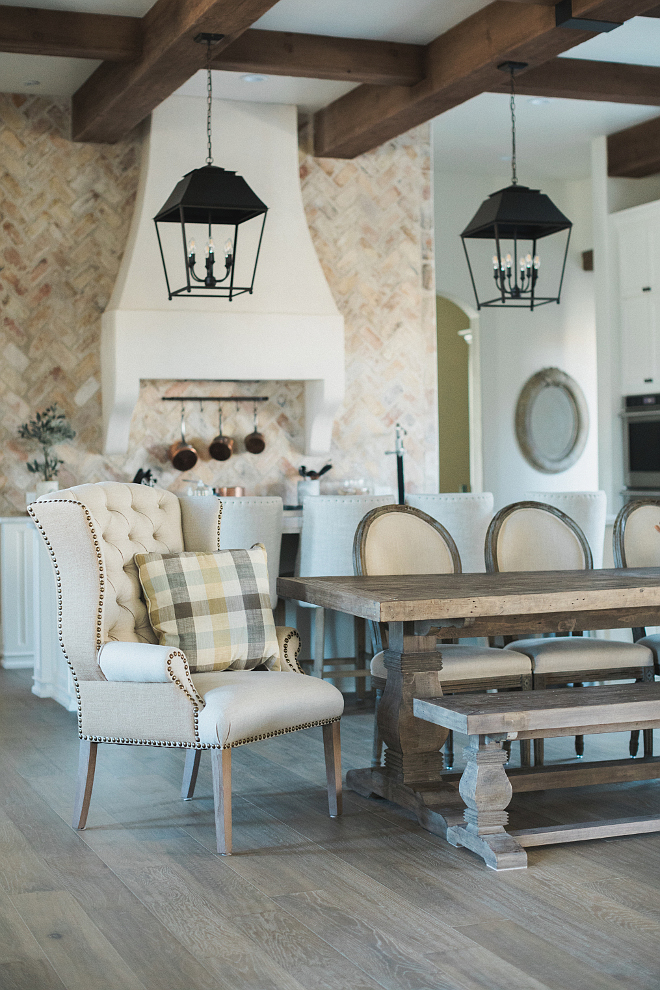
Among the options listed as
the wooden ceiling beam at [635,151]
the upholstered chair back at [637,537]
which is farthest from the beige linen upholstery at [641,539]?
the wooden ceiling beam at [635,151]

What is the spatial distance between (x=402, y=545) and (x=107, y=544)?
105cm

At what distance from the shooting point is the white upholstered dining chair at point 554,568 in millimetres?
3652

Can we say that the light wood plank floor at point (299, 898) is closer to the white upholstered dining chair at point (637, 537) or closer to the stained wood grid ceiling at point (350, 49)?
the white upholstered dining chair at point (637, 537)

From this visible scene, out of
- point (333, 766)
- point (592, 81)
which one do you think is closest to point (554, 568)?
point (333, 766)

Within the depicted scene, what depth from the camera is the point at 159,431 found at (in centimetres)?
671

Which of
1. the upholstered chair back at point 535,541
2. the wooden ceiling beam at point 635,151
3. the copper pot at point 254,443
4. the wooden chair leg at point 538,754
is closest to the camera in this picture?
the wooden chair leg at point 538,754

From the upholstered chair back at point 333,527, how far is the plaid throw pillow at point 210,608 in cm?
130

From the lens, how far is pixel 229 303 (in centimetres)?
648

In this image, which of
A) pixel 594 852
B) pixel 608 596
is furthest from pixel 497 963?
pixel 608 596

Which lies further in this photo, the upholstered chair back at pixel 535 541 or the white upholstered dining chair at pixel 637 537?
the white upholstered dining chair at pixel 637 537

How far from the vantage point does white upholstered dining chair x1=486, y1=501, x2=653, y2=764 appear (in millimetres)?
3652

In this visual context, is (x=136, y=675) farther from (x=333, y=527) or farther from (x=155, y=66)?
(x=155, y=66)

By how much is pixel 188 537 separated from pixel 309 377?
307 cm

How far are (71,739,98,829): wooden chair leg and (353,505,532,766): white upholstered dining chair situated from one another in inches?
35.2
